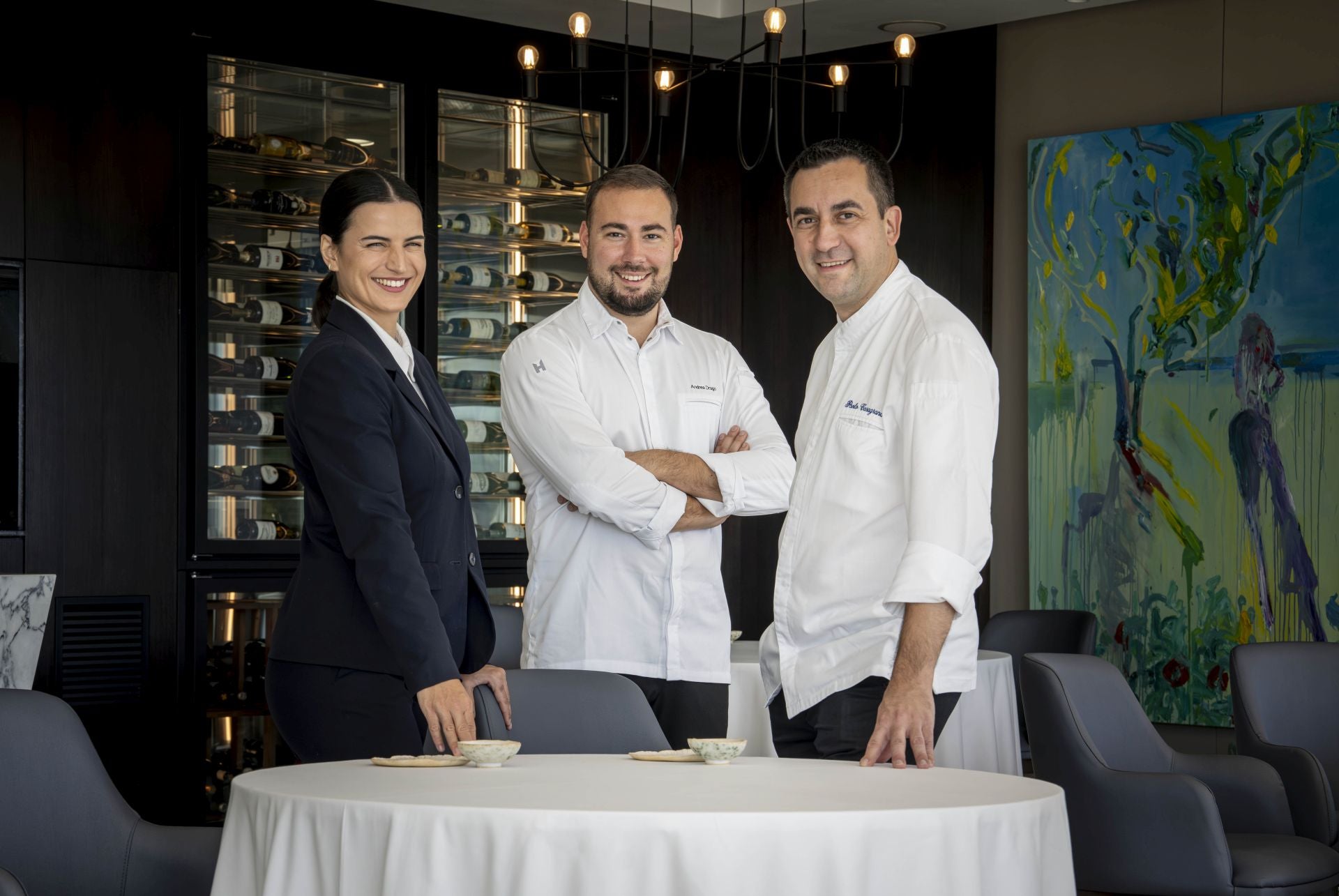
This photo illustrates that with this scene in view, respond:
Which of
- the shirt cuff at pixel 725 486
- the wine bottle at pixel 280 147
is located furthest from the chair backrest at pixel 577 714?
the wine bottle at pixel 280 147

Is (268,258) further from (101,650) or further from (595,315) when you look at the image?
(595,315)

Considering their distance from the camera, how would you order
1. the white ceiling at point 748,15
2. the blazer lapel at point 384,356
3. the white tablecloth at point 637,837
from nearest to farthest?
1. the white tablecloth at point 637,837
2. the blazer lapel at point 384,356
3. the white ceiling at point 748,15

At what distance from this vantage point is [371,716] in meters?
2.48

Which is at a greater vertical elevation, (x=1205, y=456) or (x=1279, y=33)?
(x=1279, y=33)

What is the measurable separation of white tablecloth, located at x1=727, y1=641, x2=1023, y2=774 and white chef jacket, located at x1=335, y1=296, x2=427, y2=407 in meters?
1.72

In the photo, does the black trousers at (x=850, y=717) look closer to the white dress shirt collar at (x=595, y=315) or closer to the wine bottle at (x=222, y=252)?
the white dress shirt collar at (x=595, y=315)

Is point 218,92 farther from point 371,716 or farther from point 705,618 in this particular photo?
point 371,716

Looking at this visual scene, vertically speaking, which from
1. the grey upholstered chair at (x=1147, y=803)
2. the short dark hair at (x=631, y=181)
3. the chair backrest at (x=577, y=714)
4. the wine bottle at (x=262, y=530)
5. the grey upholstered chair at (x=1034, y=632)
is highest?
the short dark hair at (x=631, y=181)

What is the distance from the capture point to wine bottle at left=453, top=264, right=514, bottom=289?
21.4 feet

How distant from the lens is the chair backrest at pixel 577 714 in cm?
271

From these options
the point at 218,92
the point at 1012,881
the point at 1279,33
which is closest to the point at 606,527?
the point at 1012,881

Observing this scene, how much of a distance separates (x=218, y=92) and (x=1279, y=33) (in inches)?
157

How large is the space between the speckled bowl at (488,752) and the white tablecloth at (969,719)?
6.29 ft

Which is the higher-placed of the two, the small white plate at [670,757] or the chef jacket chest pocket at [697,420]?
the chef jacket chest pocket at [697,420]
